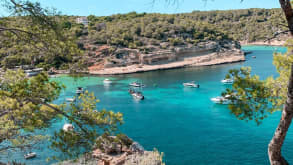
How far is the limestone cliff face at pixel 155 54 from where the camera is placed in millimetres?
55938

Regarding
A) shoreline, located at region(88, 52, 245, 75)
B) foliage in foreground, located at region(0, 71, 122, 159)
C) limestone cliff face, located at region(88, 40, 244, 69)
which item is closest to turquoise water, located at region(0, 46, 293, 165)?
foliage in foreground, located at region(0, 71, 122, 159)

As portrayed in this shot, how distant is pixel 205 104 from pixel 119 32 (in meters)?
40.4

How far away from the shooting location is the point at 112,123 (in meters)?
7.30

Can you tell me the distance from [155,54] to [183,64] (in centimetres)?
728

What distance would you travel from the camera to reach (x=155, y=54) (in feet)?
188

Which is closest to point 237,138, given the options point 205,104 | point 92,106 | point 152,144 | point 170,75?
point 152,144

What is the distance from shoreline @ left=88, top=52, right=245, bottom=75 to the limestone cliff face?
1.16 feet

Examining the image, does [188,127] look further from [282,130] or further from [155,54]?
[155,54]

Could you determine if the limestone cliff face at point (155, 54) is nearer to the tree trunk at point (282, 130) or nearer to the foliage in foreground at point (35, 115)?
the foliage in foreground at point (35, 115)

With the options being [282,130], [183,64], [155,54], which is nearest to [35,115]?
[282,130]

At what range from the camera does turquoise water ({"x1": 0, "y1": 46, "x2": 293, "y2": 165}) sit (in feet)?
53.6

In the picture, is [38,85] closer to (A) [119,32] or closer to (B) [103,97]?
(B) [103,97]

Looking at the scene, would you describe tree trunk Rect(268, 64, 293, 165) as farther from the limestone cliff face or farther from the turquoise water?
the limestone cliff face

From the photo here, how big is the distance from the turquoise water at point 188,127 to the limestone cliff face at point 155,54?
1781 centimetres
